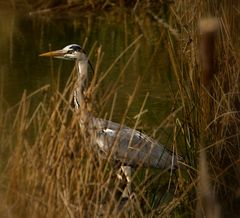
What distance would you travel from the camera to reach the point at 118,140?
11.3 feet

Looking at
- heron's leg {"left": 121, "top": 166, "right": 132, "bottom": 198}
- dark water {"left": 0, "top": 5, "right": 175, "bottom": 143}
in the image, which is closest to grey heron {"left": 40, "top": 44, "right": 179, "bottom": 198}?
heron's leg {"left": 121, "top": 166, "right": 132, "bottom": 198}

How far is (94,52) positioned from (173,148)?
478 cm

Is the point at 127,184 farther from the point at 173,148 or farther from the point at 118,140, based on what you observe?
the point at 118,140

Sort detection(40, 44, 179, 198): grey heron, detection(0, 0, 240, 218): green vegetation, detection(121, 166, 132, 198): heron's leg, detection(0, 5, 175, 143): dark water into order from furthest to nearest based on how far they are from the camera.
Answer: detection(0, 5, 175, 143): dark water < detection(121, 166, 132, 198): heron's leg < detection(40, 44, 179, 198): grey heron < detection(0, 0, 240, 218): green vegetation

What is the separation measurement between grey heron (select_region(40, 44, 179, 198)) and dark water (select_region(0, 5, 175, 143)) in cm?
65

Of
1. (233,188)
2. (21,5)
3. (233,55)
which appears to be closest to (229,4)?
(233,55)

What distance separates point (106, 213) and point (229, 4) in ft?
5.29

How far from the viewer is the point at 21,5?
11352 millimetres

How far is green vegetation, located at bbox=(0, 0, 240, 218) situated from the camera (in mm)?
3281

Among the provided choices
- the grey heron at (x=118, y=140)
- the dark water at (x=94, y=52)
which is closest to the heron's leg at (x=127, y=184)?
the grey heron at (x=118, y=140)

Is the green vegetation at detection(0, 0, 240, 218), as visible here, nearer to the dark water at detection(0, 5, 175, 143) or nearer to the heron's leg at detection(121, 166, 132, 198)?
the heron's leg at detection(121, 166, 132, 198)

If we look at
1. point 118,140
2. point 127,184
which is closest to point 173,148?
point 127,184

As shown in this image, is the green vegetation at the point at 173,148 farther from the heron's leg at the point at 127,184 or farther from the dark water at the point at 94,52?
the dark water at the point at 94,52

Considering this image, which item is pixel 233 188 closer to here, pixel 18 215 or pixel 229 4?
pixel 229 4
